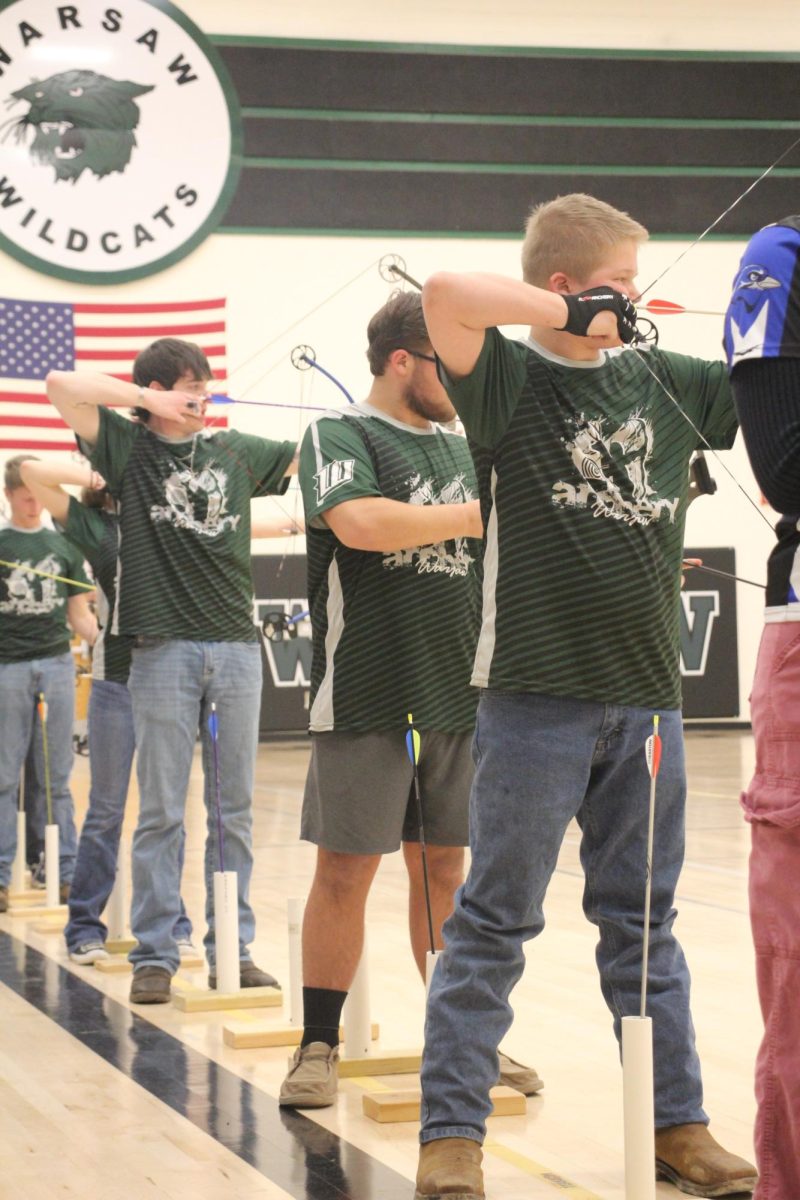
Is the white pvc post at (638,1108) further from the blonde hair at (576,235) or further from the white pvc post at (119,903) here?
the white pvc post at (119,903)

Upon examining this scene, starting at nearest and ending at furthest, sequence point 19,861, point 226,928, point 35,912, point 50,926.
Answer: point 226,928 < point 50,926 < point 35,912 < point 19,861

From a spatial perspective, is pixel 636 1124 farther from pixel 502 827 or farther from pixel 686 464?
pixel 686 464

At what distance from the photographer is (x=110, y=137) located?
41.6 feet

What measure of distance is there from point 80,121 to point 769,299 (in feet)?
38.0

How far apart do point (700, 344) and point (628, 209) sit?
1.27 metres

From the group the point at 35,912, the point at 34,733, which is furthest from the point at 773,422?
the point at 34,733

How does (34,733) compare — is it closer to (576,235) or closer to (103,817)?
(103,817)

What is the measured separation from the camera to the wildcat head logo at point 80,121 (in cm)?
1253

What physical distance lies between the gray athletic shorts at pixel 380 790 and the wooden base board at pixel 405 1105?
444 mm

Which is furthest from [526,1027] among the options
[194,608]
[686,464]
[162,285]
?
[162,285]

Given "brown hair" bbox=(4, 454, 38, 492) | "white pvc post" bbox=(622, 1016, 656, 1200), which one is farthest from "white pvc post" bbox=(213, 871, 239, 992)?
"brown hair" bbox=(4, 454, 38, 492)

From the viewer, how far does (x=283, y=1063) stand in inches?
140

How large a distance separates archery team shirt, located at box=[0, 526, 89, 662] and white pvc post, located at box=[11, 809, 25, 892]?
0.68m

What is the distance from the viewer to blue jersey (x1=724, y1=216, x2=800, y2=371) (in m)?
1.81
